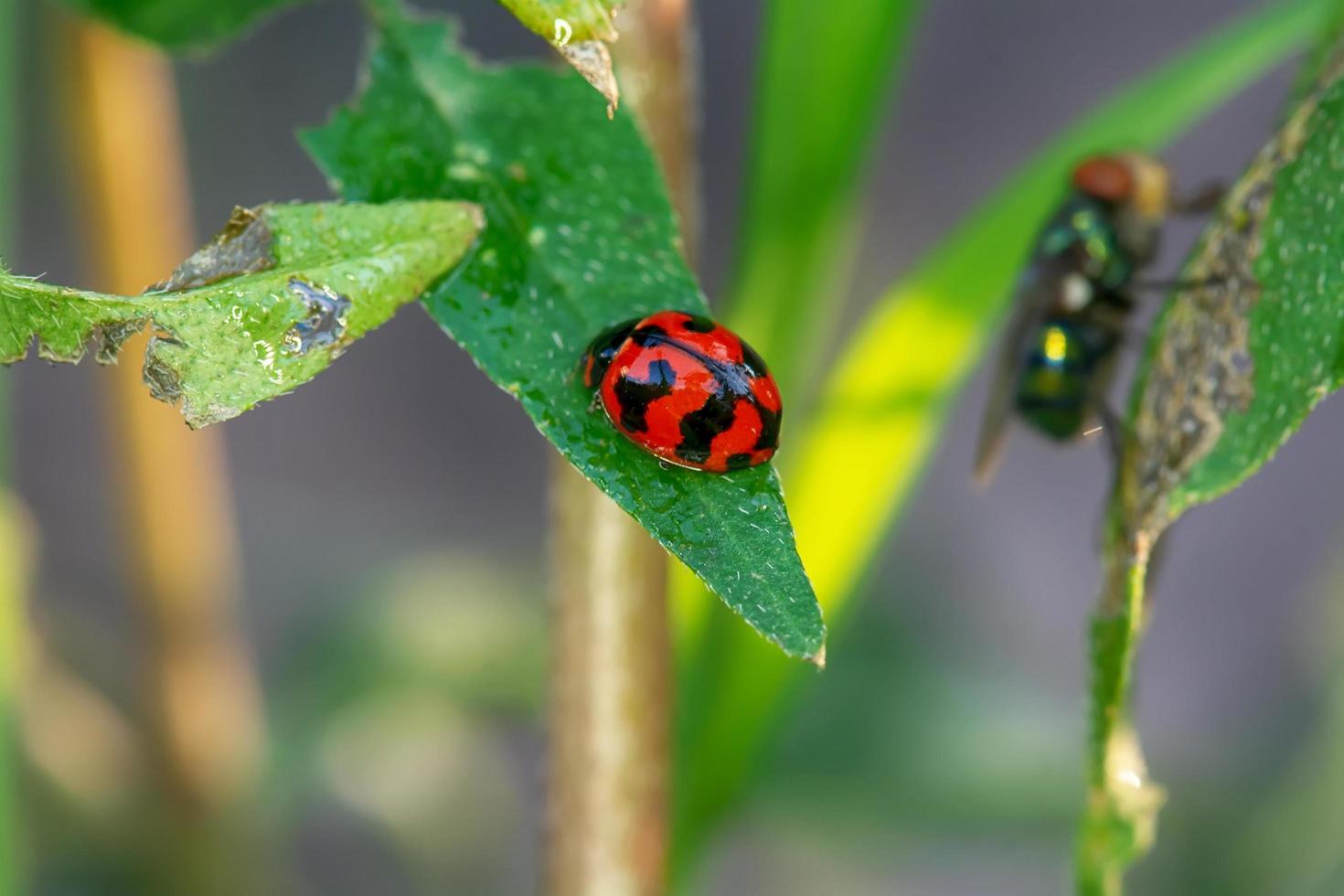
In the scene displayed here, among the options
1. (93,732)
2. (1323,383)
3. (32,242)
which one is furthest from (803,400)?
(32,242)

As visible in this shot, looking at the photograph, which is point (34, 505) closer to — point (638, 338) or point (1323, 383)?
point (638, 338)

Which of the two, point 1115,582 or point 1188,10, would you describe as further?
point 1188,10

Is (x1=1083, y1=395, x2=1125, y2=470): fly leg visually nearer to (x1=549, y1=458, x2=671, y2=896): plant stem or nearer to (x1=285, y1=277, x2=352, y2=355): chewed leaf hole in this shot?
(x1=549, y1=458, x2=671, y2=896): plant stem

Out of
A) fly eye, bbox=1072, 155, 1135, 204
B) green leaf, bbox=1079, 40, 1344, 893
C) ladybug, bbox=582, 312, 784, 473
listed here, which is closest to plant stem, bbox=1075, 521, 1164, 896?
green leaf, bbox=1079, 40, 1344, 893

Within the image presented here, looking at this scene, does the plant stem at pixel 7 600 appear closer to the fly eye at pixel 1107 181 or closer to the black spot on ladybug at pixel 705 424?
the black spot on ladybug at pixel 705 424

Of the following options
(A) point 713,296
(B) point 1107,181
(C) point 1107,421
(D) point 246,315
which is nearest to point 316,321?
(D) point 246,315

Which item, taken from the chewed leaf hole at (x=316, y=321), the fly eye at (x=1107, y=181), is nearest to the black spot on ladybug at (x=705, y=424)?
the chewed leaf hole at (x=316, y=321)
